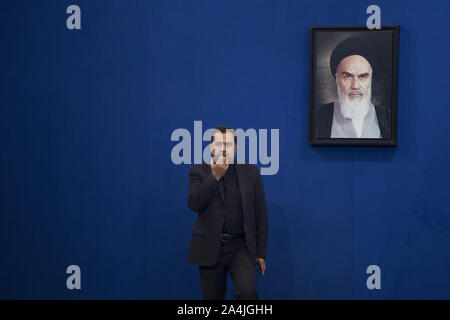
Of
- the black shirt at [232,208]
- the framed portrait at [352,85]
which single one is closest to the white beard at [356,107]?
the framed portrait at [352,85]

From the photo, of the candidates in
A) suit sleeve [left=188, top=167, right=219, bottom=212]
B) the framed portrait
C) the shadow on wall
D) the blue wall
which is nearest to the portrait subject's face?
the framed portrait

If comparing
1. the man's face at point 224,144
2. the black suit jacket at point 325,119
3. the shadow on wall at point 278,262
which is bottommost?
the shadow on wall at point 278,262

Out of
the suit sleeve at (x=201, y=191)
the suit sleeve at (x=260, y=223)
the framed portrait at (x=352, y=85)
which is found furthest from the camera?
the framed portrait at (x=352, y=85)

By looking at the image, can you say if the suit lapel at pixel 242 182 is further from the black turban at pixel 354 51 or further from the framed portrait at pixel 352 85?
the black turban at pixel 354 51

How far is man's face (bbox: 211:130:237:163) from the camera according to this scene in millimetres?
2355

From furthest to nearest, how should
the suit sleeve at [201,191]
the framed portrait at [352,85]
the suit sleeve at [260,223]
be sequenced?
the framed portrait at [352,85]
the suit sleeve at [260,223]
the suit sleeve at [201,191]

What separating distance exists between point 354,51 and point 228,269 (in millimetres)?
1747

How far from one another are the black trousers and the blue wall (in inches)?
25.2

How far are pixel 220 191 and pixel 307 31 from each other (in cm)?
139

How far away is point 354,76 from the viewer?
2918mm

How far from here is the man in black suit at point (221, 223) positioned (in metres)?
2.33

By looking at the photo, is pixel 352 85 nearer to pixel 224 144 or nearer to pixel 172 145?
pixel 224 144
